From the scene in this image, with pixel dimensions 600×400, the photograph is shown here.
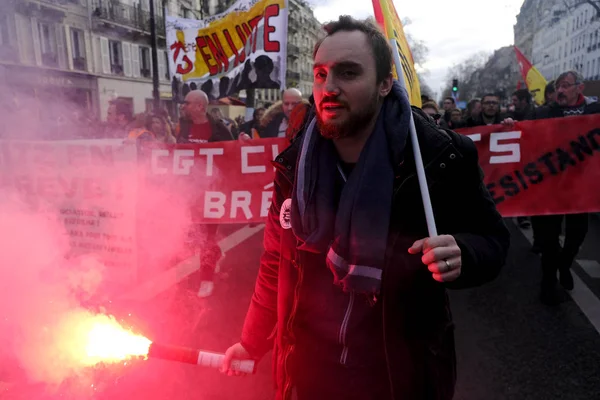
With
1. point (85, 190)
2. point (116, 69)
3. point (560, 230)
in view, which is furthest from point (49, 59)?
point (560, 230)

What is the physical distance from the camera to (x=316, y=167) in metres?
1.67

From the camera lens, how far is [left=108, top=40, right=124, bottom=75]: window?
22625mm

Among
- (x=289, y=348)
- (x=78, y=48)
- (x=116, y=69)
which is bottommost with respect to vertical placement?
(x=289, y=348)

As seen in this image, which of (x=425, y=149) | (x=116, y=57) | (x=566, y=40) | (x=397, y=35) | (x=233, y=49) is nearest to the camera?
(x=425, y=149)

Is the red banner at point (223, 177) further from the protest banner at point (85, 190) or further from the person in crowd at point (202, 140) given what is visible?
the protest banner at point (85, 190)

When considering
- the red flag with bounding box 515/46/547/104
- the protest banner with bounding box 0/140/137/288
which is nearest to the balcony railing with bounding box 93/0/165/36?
the protest banner with bounding box 0/140/137/288

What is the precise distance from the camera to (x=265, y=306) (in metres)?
1.97

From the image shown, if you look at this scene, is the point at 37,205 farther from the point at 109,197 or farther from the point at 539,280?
the point at 539,280

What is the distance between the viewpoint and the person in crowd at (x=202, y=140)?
4742 millimetres

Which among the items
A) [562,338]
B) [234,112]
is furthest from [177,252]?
[234,112]

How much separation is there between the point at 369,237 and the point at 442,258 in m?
0.22

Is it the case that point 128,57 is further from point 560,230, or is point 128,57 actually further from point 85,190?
point 560,230

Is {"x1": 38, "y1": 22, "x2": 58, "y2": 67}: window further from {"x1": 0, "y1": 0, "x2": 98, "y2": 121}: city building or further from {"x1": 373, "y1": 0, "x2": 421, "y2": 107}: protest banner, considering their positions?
{"x1": 373, "y1": 0, "x2": 421, "y2": 107}: protest banner

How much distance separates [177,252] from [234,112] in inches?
1590
